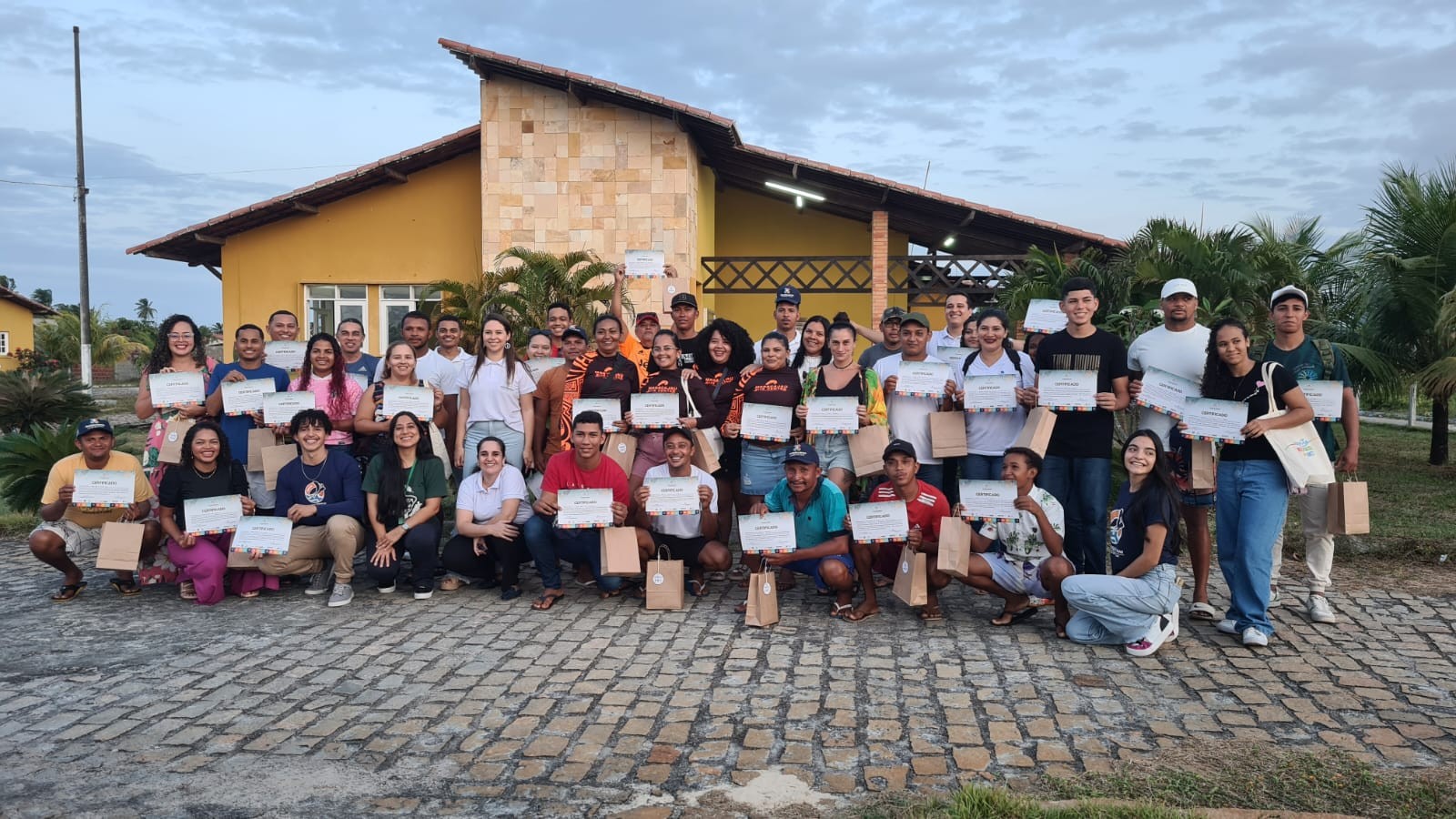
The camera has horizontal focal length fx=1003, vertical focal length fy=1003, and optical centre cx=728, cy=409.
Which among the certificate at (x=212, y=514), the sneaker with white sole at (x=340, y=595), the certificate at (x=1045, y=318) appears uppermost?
the certificate at (x=1045, y=318)

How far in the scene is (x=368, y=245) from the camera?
742 inches

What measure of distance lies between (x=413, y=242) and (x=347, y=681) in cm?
1465

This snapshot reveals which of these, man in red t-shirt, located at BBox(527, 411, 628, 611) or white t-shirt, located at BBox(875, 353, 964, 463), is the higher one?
white t-shirt, located at BBox(875, 353, 964, 463)

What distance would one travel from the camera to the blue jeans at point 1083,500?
6543mm

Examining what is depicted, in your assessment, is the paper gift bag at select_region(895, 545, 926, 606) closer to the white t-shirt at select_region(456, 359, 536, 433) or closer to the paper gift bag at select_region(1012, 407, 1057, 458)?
the paper gift bag at select_region(1012, 407, 1057, 458)

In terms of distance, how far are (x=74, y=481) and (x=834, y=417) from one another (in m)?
5.45

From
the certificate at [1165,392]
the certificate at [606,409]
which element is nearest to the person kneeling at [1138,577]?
the certificate at [1165,392]

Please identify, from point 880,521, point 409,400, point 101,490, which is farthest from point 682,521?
point 101,490

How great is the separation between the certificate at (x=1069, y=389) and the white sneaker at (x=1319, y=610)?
6.12 feet

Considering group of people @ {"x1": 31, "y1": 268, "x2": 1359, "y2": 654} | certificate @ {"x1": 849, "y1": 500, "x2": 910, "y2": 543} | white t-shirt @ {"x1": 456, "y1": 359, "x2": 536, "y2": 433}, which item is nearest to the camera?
group of people @ {"x1": 31, "y1": 268, "x2": 1359, "y2": 654}

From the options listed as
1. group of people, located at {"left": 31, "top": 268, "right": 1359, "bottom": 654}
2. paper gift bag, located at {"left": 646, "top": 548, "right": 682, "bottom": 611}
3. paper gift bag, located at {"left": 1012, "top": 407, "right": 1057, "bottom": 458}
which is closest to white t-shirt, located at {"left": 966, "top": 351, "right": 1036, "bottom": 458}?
group of people, located at {"left": 31, "top": 268, "right": 1359, "bottom": 654}

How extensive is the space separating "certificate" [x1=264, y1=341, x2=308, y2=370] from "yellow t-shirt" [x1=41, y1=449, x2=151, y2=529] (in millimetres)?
1285

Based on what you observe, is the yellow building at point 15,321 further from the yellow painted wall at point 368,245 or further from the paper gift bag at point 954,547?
the paper gift bag at point 954,547

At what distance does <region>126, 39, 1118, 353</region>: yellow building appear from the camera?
1688cm
